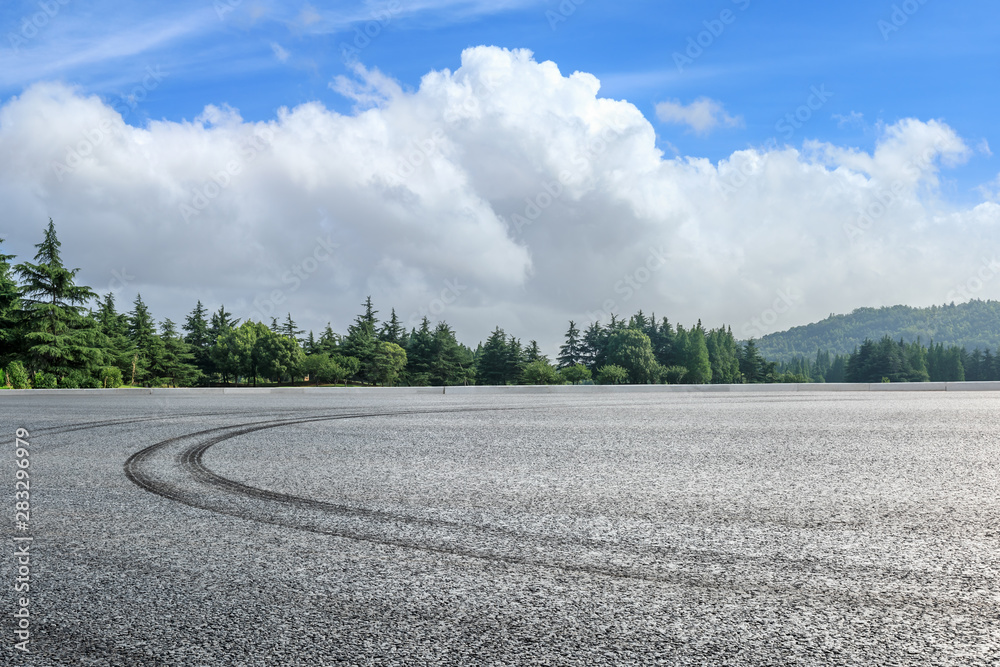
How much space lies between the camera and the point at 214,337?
93500mm

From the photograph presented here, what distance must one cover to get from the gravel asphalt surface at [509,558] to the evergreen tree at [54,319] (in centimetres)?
3918

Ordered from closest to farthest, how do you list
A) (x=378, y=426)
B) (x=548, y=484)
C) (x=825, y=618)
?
(x=825, y=618), (x=548, y=484), (x=378, y=426)

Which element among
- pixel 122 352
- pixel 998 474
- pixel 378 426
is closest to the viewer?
pixel 998 474

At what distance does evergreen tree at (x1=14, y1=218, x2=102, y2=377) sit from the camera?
41.2 m

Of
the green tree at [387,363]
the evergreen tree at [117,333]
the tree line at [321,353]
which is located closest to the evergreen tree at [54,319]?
the tree line at [321,353]

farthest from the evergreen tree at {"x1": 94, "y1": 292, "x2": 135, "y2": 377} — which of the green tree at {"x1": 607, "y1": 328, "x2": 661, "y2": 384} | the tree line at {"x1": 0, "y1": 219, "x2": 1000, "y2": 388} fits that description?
the green tree at {"x1": 607, "y1": 328, "x2": 661, "y2": 384}

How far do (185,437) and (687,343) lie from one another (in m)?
111

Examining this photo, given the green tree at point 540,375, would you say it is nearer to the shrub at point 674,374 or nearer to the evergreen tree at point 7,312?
the shrub at point 674,374

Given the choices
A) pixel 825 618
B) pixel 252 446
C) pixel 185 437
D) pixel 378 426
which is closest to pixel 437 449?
pixel 252 446

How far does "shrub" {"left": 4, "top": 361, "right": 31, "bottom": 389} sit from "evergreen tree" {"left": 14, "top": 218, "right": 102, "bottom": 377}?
2978mm

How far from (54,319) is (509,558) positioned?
157 ft

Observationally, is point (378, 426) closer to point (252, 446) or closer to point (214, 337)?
point (252, 446)

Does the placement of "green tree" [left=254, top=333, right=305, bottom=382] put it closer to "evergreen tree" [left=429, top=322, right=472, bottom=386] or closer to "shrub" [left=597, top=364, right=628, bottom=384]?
"evergreen tree" [left=429, top=322, right=472, bottom=386]
